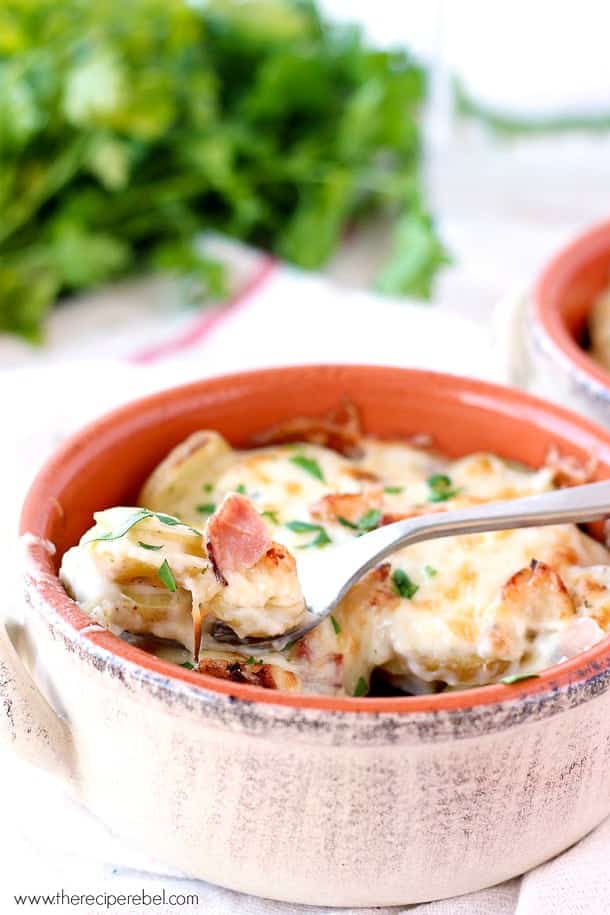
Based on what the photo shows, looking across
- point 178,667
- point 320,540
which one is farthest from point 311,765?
point 320,540

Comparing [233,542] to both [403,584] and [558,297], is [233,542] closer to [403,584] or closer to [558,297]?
[403,584]

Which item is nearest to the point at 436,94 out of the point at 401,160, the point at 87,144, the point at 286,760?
the point at 401,160

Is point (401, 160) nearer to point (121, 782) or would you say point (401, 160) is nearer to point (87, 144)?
point (87, 144)

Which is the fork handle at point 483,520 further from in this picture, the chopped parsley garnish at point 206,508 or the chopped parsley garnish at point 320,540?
the chopped parsley garnish at point 206,508

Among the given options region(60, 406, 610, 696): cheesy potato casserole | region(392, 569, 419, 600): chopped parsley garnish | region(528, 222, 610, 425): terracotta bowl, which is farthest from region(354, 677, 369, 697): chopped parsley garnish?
region(528, 222, 610, 425): terracotta bowl

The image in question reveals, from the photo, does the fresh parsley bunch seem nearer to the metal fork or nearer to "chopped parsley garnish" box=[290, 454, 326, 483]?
"chopped parsley garnish" box=[290, 454, 326, 483]
